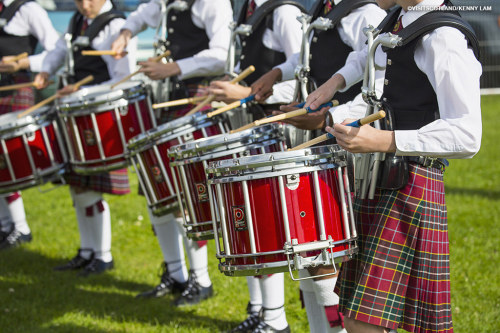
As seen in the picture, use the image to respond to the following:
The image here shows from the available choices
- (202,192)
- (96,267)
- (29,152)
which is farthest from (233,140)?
(96,267)

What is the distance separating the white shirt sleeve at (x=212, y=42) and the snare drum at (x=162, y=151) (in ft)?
2.08

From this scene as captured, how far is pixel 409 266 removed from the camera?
2350 mm

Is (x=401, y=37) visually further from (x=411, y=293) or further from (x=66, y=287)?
(x=66, y=287)

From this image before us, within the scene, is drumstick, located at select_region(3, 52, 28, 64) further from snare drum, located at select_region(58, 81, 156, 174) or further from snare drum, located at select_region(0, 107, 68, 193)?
snare drum, located at select_region(58, 81, 156, 174)

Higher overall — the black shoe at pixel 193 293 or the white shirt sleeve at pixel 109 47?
the white shirt sleeve at pixel 109 47

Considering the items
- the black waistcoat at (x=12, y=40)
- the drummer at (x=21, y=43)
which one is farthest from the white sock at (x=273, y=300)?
the black waistcoat at (x=12, y=40)

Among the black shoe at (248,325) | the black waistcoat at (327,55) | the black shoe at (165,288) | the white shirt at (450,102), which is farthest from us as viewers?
the black shoe at (165,288)

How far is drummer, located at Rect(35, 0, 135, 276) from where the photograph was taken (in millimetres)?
4922

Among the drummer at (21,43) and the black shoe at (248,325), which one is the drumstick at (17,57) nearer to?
the drummer at (21,43)

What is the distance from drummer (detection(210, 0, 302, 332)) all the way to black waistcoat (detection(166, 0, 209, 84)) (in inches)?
17.4

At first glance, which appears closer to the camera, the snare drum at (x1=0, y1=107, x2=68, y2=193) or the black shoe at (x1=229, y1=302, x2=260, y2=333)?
the black shoe at (x1=229, y1=302, x2=260, y2=333)

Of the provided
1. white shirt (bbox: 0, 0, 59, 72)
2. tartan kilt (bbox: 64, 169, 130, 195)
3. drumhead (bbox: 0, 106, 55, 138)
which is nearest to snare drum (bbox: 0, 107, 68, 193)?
drumhead (bbox: 0, 106, 55, 138)

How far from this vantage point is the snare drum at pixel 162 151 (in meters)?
3.54

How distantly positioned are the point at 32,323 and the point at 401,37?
9.64 feet
